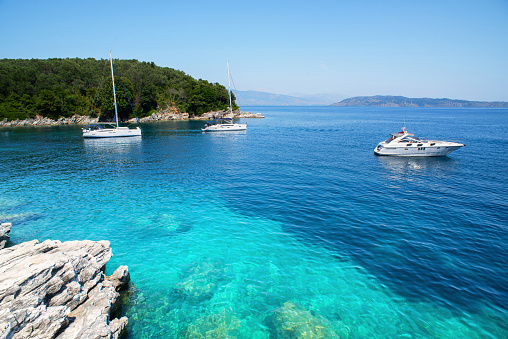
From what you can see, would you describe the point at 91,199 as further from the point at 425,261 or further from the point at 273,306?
the point at 425,261

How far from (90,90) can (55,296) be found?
128m

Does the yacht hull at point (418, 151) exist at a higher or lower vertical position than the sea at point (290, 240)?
higher

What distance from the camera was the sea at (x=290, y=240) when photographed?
1112 cm

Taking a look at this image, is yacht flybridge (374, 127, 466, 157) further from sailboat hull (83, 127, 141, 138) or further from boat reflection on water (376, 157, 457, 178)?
sailboat hull (83, 127, 141, 138)

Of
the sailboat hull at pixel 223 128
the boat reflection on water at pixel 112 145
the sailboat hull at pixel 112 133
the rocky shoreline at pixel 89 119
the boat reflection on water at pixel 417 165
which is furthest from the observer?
the rocky shoreline at pixel 89 119

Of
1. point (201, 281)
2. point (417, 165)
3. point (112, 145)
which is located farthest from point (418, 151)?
point (112, 145)

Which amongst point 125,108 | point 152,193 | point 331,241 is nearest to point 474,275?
point 331,241

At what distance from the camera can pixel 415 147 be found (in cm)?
4384

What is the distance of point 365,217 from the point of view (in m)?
20.6

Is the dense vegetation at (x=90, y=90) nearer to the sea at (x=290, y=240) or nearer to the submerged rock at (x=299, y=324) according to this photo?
the sea at (x=290, y=240)

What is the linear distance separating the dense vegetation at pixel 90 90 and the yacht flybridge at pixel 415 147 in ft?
252

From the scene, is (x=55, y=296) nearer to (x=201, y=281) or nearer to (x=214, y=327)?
(x=214, y=327)

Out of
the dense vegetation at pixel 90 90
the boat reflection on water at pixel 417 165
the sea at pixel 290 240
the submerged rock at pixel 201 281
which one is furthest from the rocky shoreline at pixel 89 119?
the submerged rock at pixel 201 281

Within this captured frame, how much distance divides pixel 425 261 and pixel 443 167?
28012 millimetres
